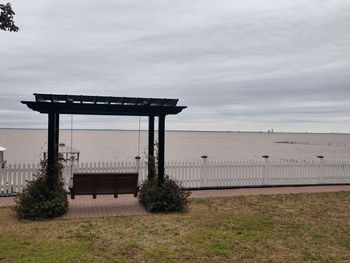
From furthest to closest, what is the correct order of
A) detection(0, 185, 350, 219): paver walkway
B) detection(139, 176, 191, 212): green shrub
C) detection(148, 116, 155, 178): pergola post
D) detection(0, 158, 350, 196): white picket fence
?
detection(0, 158, 350, 196): white picket fence
detection(148, 116, 155, 178): pergola post
detection(139, 176, 191, 212): green shrub
detection(0, 185, 350, 219): paver walkway

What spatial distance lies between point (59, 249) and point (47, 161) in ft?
11.7

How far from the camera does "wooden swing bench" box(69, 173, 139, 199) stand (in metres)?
9.94

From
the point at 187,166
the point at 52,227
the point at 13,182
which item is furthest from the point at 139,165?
the point at 52,227

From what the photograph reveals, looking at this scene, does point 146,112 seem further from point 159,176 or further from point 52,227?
point 52,227

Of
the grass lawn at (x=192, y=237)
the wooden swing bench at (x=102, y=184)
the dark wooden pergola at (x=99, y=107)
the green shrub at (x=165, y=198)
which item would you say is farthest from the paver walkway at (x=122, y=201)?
the dark wooden pergola at (x=99, y=107)

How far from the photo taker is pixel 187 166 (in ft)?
45.1

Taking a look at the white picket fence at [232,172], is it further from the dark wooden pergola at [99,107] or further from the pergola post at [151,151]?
the dark wooden pergola at [99,107]

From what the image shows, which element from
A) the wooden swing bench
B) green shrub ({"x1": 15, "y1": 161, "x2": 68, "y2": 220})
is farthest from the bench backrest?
green shrub ({"x1": 15, "y1": 161, "x2": 68, "y2": 220})

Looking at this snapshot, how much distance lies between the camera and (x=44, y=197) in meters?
9.19

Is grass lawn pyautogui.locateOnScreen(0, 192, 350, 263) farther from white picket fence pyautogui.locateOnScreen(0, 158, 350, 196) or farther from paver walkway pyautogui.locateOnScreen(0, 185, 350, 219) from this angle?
white picket fence pyautogui.locateOnScreen(0, 158, 350, 196)

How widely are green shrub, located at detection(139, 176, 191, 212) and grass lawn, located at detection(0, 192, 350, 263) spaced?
424 mm

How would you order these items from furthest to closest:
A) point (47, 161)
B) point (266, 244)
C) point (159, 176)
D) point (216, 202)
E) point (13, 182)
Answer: point (13, 182), point (216, 202), point (159, 176), point (47, 161), point (266, 244)

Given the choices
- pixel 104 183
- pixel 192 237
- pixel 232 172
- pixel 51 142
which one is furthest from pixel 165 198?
pixel 232 172

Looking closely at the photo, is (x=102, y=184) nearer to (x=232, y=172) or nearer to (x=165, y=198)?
(x=165, y=198)
